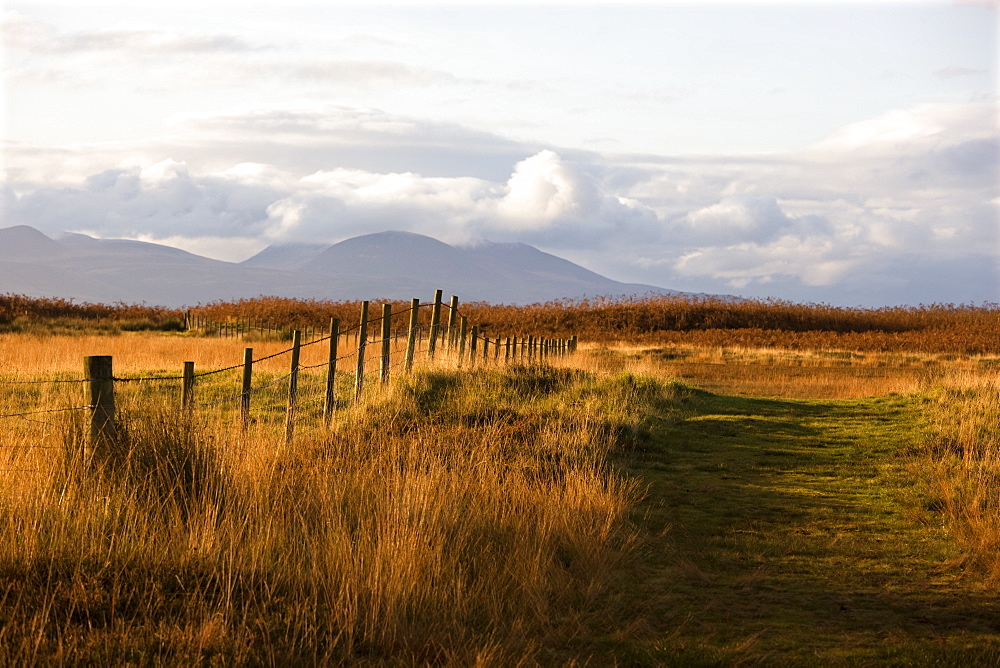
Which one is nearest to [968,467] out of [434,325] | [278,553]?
[278,553]

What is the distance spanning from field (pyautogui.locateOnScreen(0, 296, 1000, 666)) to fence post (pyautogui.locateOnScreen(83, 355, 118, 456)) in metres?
0.09

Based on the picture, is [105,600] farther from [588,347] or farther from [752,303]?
[752,303]

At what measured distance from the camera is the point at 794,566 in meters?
7.54

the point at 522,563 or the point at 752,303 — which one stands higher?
the point at 752,303

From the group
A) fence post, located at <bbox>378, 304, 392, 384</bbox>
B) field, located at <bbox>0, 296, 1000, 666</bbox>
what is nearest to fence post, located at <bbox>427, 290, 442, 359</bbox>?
fence post, located at <bbox>378, 304, 392, 384</bbox>

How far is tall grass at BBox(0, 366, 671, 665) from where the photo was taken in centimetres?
496

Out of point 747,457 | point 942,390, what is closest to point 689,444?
point 747,457

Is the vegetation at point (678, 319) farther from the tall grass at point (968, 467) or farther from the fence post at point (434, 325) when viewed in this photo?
the tall grass at point (968, 467)

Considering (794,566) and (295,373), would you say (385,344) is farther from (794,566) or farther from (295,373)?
(794,566)

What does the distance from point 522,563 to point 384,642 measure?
61.4 inches

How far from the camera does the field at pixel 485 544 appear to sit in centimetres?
517

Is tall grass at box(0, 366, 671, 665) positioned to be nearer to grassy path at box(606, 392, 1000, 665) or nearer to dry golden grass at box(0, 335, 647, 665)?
dry golden grass at box(0, 335, 647, 665)

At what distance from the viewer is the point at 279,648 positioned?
4.84 m

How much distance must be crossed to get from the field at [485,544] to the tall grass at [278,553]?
2cm
